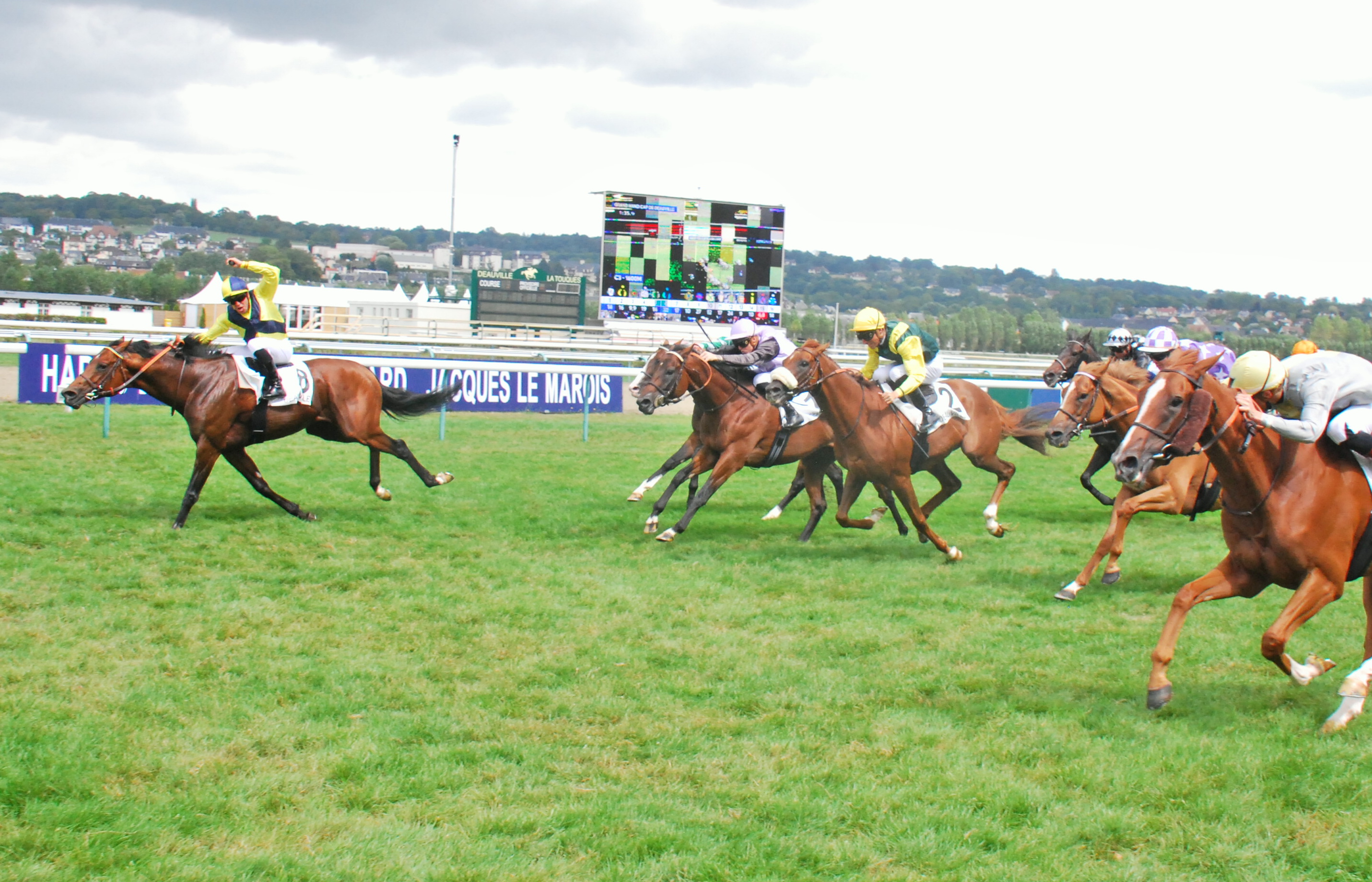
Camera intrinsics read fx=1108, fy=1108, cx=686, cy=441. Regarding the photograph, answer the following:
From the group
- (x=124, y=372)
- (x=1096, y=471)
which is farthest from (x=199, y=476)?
(x=1096, y=471)

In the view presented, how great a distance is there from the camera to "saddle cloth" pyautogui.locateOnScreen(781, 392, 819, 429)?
32.6ft

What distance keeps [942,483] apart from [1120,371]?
1.87m

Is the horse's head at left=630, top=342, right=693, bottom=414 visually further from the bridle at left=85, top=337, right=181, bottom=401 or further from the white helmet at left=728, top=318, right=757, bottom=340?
the bridle at left=85, top=337, right=181, bottom=401

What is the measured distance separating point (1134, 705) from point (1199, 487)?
286 cm

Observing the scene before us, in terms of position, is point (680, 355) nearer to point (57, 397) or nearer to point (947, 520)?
point (947, 520)

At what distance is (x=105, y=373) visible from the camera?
9.37m

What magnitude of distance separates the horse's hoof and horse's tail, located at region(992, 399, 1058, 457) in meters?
6.16

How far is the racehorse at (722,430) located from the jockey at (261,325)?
122 inches

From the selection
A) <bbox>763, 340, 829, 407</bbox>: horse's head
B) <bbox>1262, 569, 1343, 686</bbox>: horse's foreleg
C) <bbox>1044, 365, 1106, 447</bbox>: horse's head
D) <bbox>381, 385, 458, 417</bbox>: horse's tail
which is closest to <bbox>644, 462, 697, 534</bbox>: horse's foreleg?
<bbox>763, 340, 829, 407</bbox>: horse's head

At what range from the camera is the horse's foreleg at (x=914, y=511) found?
8609 millimetres

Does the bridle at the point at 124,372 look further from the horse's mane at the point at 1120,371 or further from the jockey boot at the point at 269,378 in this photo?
the horse's mane at the point at 1120,371

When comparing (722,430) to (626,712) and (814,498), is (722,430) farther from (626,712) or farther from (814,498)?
(626,712)

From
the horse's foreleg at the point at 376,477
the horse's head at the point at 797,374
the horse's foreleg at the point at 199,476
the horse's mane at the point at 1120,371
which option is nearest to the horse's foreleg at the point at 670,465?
the horse's head at the point at 797,374

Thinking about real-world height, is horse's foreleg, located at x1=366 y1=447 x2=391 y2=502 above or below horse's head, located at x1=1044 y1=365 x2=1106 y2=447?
below
